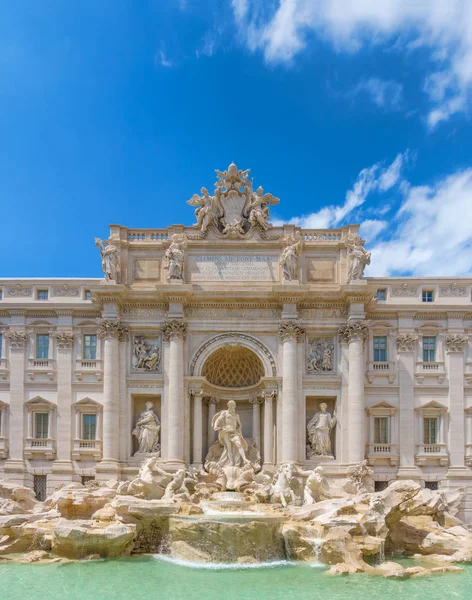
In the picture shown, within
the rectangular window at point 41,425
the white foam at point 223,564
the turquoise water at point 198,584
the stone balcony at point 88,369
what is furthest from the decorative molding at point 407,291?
the rectangular window at point 41,425

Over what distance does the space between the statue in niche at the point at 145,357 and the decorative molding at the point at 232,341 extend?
1.70 metres

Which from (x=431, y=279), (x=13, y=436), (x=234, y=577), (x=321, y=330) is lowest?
(x=234, y=577)

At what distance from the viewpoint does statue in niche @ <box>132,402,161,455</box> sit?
95.8ft

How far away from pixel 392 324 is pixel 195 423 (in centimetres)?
1024

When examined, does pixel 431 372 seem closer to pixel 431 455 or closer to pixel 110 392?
pixel 431 455

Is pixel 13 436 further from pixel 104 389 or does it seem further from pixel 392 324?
pixel 392 324

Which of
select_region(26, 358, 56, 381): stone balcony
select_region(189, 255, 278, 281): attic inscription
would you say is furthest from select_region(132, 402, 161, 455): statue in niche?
select_region(189, 255, 278, 281): attic inscription

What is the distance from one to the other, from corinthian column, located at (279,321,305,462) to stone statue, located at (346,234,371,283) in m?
3.43

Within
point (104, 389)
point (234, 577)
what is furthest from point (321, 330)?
point (234, 577)

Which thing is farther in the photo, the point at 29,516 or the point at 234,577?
the point at 29,516

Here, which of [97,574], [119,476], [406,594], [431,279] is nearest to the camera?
[406,594]

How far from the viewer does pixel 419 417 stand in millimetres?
29703

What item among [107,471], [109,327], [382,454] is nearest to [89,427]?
[107,471]

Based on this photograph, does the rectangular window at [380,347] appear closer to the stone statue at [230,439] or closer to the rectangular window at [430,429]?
the rectangular window at [430,429]
